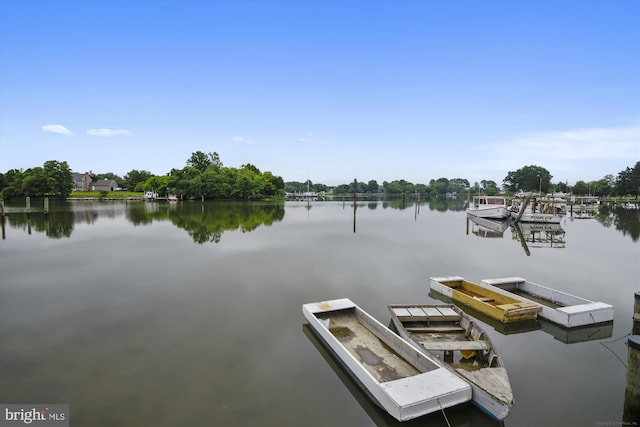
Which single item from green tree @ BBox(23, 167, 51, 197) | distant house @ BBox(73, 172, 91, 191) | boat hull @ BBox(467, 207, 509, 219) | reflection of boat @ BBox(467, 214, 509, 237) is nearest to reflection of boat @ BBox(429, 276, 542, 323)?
reflection of boat @ BBox(467, 214, 509, 237)

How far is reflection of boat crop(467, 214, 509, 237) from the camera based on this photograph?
33.6m

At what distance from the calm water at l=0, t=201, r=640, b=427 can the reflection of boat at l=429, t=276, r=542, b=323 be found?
21.2 inches

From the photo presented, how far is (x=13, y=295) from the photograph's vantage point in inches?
528

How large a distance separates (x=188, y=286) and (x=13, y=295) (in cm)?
637

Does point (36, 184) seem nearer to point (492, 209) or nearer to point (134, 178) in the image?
point (134, 178)

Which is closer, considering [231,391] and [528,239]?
[231,391]

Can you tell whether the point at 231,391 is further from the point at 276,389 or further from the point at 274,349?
the point at 274,349

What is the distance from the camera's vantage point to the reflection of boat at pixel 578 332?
1026cm

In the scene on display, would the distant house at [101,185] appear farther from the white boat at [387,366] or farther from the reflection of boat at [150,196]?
the white boat at [387,366]

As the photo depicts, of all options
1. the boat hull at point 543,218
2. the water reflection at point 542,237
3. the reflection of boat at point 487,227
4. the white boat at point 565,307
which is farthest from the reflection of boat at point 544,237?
the white boat at point 565,307

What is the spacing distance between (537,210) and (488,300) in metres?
49.8

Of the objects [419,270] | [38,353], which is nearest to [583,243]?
[419,270]

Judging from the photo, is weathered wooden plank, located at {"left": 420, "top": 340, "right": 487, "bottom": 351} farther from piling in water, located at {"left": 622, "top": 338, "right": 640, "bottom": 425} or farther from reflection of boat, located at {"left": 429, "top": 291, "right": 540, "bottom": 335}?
reflection of boat, located at {"left": 429, "top": 291, "right": 540, "bottom": 335}

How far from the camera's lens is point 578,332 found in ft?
34.8
